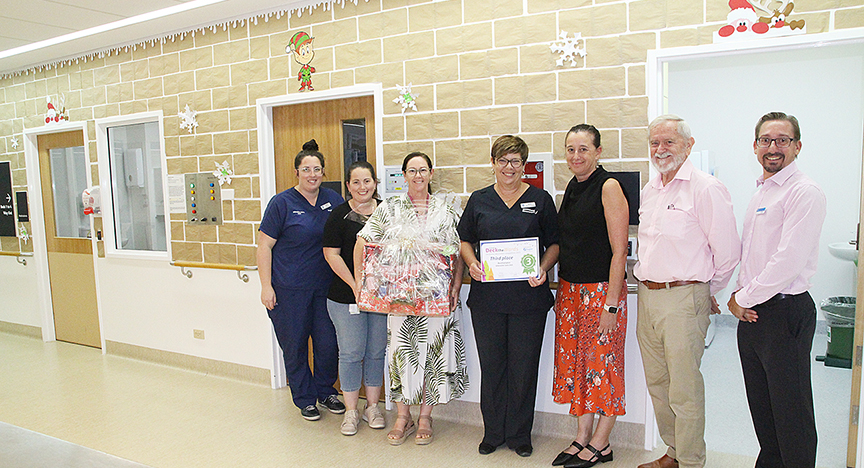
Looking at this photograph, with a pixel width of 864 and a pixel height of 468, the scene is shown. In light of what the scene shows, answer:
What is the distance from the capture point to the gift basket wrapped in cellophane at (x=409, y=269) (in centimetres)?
276

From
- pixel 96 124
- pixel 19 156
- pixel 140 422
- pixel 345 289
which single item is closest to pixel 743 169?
pixel 345 289

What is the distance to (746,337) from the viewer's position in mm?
2318

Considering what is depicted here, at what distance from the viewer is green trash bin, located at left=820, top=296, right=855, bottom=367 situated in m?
4.02

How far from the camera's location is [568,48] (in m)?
2.86

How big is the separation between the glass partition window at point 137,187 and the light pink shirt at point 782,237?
4.23 metres

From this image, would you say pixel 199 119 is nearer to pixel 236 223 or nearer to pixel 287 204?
pixel 236 223

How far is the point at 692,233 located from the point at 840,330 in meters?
2.69

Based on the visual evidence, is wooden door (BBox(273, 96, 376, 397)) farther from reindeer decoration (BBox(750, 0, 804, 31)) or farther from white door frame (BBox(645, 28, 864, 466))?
reindeer decoration (BBox(750, 0, 804, 31))

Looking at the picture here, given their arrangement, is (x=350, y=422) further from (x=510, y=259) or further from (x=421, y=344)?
(x=510, y=259)

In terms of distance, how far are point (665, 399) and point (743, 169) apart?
349 centimetres

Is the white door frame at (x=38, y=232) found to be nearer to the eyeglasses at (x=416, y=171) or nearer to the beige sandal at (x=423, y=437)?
the eyeglasses at (x=416, y=171)

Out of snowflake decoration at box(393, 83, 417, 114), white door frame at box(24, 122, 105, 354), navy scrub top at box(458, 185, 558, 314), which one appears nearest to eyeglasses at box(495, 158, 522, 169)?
navy scrub top at box(458, 185, 558, 314)

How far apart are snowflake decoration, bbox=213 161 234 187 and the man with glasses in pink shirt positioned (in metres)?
3.33

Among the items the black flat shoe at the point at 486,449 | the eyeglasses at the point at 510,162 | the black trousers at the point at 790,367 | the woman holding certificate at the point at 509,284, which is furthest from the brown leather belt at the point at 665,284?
the black flat shoe at the point at 486,449
